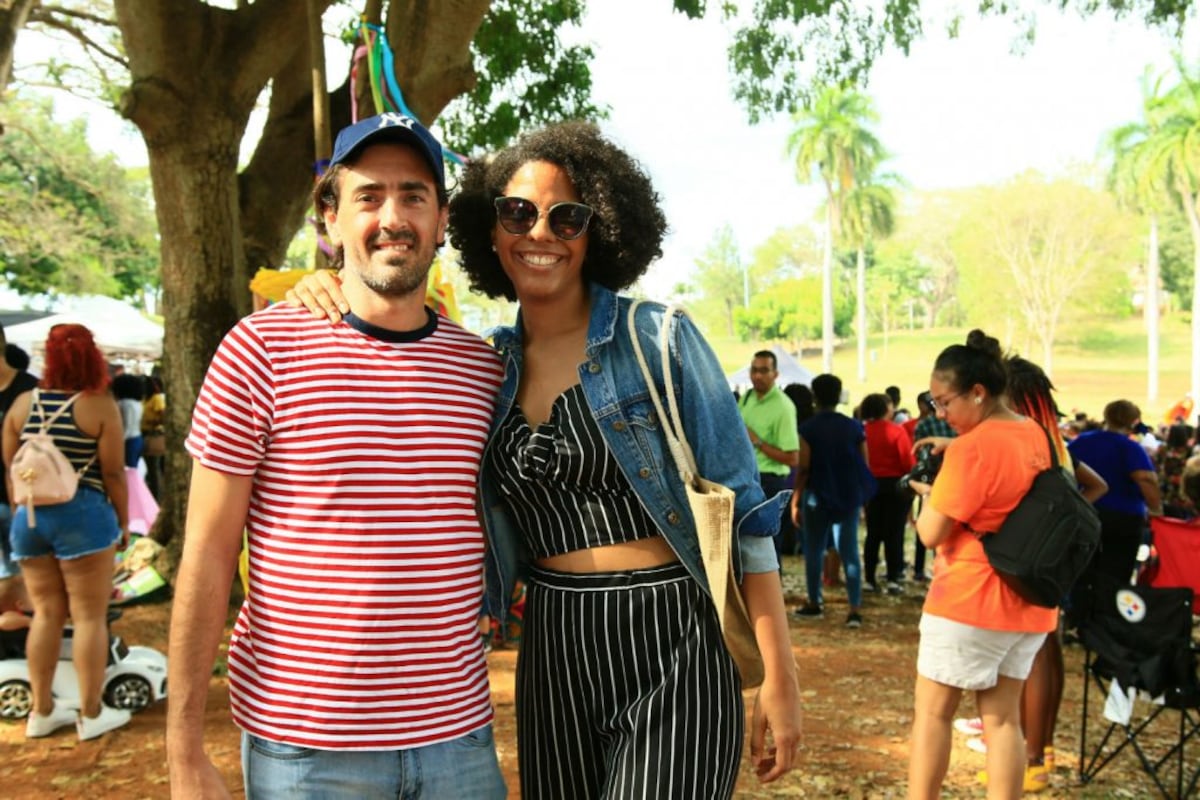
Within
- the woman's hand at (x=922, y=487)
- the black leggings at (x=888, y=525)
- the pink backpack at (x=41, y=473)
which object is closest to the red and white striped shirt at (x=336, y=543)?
the woman's hand at (x=922, y=487)

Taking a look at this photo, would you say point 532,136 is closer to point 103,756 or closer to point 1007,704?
point 1007,704

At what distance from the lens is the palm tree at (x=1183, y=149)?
121ft

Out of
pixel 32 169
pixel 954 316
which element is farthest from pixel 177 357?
pixel 954 316

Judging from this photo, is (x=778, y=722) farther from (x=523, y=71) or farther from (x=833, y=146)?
(x=833, y=146)

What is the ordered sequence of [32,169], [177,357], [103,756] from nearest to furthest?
[103,756]
[177,357]
[32,169]

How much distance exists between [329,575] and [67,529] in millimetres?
3753

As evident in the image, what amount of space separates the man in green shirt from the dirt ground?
1.99 metres

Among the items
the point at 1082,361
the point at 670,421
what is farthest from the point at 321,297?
the point at 1082,361

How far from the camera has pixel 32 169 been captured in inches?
1206

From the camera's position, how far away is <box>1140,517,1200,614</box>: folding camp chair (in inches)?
212

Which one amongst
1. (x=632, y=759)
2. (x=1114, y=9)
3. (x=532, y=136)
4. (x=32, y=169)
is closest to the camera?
(x=632, y=759)

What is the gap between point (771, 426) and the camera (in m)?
8.82

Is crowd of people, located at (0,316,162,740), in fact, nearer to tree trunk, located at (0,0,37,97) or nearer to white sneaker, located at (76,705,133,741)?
white sneaker, located at (76,705,133,741)

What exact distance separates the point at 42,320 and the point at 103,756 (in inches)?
502
